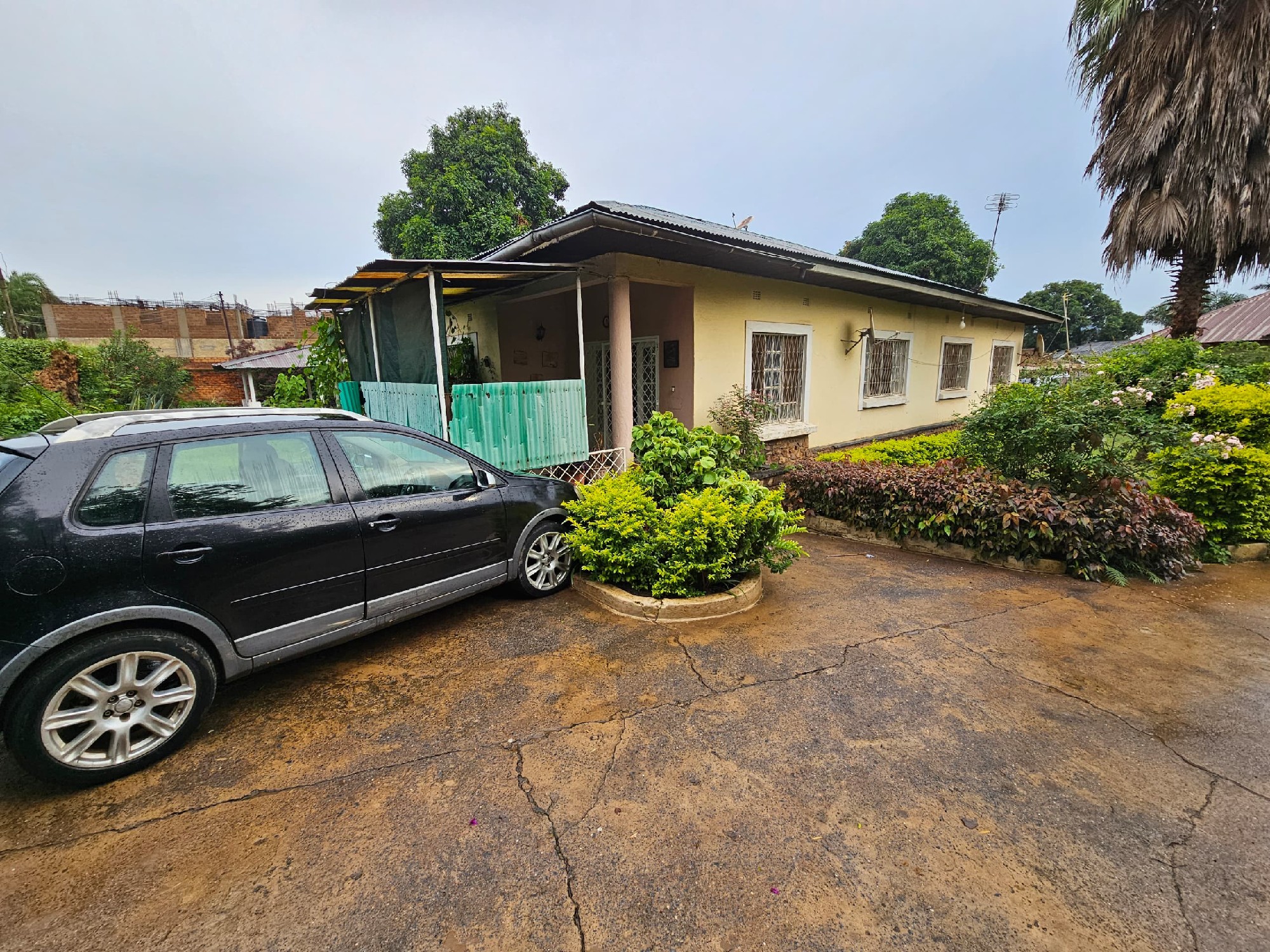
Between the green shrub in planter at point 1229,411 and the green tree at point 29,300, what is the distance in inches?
1736

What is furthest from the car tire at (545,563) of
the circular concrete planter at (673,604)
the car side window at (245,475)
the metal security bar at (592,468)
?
the metal security bar at (592,468)

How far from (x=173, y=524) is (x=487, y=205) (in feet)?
61.2

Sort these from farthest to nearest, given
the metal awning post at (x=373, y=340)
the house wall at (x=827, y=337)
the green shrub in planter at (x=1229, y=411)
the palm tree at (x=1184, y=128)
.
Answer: the palm tree at (x=1184, y=128) → the house wall at (x=827, y=337) → the metal awning post at (x=373, y=340) → the green shrub in planter at (x=1229, y=411)

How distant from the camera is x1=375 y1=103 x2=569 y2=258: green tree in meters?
17.6

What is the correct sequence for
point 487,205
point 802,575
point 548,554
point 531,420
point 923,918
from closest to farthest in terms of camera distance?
point 923,918 → point 548,554 → point 802,575 → point 531,420 → point 487,205

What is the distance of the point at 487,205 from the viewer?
18.1m

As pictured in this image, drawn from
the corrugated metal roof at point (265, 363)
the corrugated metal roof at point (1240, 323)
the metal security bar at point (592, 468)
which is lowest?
the metal security bar at point (592, 468)

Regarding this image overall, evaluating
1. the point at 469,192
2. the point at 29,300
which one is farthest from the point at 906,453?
the point at 29,300

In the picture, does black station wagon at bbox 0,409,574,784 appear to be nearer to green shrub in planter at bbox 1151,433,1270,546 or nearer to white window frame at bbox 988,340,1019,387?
green shrub in planter at bbox 1151,433,1270,546

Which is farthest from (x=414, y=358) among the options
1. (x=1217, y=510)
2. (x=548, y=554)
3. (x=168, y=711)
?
(x=1217, y=510)

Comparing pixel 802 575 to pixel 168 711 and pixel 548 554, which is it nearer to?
pixel 548 554

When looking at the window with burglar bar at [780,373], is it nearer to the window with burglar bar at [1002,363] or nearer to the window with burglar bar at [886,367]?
the window with burglar bar at [886,367]

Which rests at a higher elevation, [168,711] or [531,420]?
[531,420]

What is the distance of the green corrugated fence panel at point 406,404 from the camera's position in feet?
17.2
